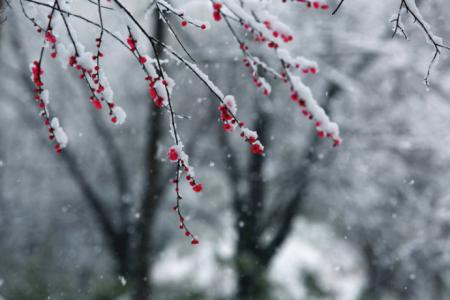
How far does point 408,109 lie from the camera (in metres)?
7.79

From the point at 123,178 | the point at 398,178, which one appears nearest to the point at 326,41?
the point at 398,178

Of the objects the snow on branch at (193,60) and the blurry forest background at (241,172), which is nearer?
the snow on branch at (193,60)

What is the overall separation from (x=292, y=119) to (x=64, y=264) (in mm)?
5668

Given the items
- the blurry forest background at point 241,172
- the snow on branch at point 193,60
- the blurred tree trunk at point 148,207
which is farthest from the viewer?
the blurry forest background at point 241,172

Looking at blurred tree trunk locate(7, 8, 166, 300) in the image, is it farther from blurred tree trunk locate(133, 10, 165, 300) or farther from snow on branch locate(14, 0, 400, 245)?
snow on branch locate(14, 0, 400, 245)

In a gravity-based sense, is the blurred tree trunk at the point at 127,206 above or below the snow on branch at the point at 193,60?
below

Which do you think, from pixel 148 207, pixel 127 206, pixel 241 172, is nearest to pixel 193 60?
pixel 148 207

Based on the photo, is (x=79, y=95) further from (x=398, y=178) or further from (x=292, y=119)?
(x=398, y=178)

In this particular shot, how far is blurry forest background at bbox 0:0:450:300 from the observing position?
7.36m

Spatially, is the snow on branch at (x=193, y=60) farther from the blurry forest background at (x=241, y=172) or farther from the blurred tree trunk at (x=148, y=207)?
the blurred tree trunk at (x=148, y=207)

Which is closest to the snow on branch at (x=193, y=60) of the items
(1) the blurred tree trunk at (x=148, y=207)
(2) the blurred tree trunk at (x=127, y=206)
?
(2) the blurred tree trunk at (x=127, y=206)

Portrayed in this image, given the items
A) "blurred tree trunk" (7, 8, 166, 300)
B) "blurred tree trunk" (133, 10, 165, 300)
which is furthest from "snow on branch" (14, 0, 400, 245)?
"blurred tree trunk" (133, 10, 165, 300)

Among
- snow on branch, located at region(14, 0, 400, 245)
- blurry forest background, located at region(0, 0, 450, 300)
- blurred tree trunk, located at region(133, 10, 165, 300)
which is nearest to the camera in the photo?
snow on branch, located at region(14, 0, 400, 245)

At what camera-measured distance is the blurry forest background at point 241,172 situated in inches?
290
